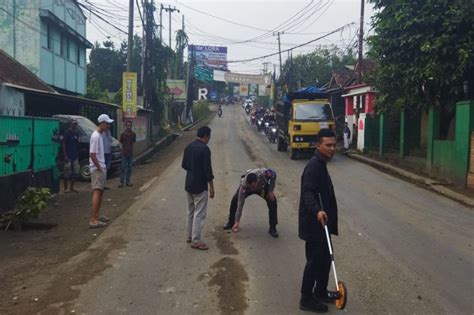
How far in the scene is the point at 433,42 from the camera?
1589cm

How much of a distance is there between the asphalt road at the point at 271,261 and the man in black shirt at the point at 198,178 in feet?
0.94

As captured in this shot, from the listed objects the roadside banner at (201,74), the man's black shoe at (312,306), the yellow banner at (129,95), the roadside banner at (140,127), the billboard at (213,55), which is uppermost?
the billboard at (213,55)

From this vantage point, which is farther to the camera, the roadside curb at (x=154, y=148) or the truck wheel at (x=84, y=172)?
the roadside curb at (x=154, y=148)

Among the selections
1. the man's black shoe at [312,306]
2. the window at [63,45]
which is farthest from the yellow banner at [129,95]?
the man's black shoe at [312,306]

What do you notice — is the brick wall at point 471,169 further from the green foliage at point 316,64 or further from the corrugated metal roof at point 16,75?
the green foliage at point 316,64

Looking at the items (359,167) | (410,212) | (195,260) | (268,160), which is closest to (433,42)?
(359,167)

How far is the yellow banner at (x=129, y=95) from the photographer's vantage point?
74.9 ft

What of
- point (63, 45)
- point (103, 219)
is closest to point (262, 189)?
point (103, 219)

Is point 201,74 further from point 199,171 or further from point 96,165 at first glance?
point 199,171

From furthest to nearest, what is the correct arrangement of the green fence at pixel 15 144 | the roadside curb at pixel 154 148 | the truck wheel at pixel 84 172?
the roadside curb at pixel 154 148 → the truck wheel at pixel 84 172 → the green fence at pixel 15 144

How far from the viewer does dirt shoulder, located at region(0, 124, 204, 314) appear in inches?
229

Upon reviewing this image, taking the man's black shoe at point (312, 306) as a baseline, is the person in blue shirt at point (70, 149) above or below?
above

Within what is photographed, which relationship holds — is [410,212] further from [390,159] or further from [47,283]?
[390,159]

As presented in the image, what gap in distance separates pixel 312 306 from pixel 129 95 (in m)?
18.8
